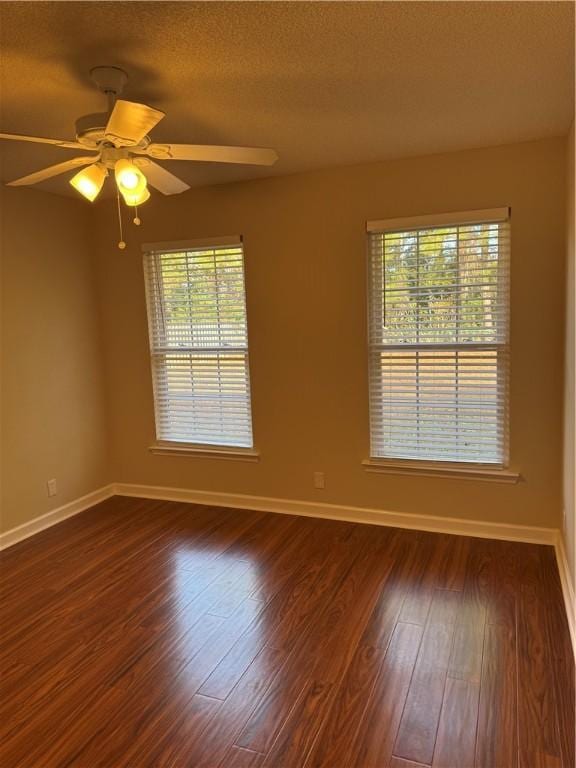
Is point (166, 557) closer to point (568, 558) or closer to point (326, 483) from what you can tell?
point (326, 483)

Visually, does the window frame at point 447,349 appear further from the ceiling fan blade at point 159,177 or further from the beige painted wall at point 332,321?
the ceiling fan blade at point 159,177

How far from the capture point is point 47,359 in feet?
12.6

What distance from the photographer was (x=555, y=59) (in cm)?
200

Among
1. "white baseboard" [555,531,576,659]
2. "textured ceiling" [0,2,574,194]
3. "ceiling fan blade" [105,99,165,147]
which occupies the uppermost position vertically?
"textured ceiling" [0,2,574,194]

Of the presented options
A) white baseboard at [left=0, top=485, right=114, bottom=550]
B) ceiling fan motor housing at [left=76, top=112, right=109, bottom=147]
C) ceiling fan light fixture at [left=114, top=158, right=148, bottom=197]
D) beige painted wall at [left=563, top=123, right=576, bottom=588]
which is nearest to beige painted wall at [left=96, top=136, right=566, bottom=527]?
beige painted wall at [left=563, top=123, right=576, bottom=588]

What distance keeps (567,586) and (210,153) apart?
2740mm

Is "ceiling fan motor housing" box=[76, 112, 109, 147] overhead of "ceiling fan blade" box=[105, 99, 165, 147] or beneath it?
overhead

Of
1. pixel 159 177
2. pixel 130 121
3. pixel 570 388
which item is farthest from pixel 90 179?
pixel 570 388

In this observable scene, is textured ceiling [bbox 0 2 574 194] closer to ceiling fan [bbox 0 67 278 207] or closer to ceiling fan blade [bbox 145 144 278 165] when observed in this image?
ceiling fan [bbox 0 67 278 207]

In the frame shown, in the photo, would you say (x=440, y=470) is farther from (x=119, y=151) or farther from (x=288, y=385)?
(x=119, y=151)

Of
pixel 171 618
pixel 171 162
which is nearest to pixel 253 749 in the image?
pixel 171 618

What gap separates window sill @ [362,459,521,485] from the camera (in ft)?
10.8

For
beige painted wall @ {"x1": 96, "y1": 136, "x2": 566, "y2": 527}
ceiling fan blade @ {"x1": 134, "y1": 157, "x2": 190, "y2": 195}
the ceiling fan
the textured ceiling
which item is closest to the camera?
the textured ceiling

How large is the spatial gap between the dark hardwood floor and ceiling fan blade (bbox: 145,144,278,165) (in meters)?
2.20
